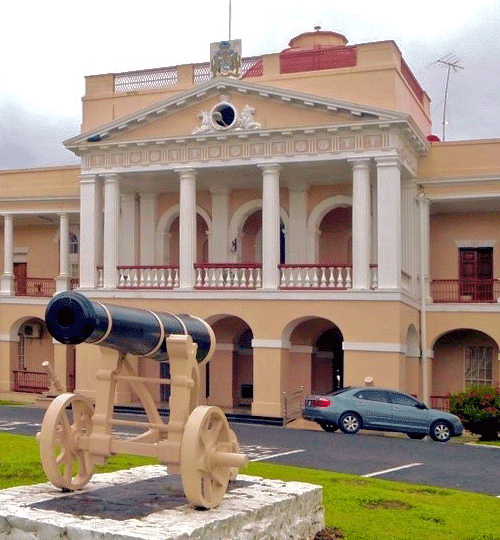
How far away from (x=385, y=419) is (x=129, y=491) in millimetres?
13473

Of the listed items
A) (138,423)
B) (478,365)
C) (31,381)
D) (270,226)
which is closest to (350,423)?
(270,226)

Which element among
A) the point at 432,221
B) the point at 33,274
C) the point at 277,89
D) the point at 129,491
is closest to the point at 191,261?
the point at 277,89

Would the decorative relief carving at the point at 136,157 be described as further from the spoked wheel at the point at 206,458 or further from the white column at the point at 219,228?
the spoked wheel at the point at 206,458

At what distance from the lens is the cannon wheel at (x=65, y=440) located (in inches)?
350

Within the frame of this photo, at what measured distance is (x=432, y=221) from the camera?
30000 mm

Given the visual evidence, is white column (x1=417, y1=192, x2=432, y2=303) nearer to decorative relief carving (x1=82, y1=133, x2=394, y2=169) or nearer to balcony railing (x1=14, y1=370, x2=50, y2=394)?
decorative relief carving (x1=82, y1=133, x2=394, y2=169)

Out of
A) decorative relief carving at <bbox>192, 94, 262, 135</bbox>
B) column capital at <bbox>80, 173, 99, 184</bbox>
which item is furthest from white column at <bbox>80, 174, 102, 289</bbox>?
decorative relief carving at <bbox>192, 94, 262, 135</bbox>

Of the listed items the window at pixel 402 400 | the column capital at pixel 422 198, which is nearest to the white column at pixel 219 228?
the column capital at pixel 422 198

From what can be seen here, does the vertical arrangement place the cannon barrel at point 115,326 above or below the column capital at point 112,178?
below

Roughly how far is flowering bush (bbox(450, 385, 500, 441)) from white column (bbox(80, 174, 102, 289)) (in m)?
11.3

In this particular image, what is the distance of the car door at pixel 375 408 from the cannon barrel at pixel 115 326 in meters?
12.8

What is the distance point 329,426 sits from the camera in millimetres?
23266

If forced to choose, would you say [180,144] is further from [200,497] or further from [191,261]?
[200,497]

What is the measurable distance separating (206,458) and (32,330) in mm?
27063
